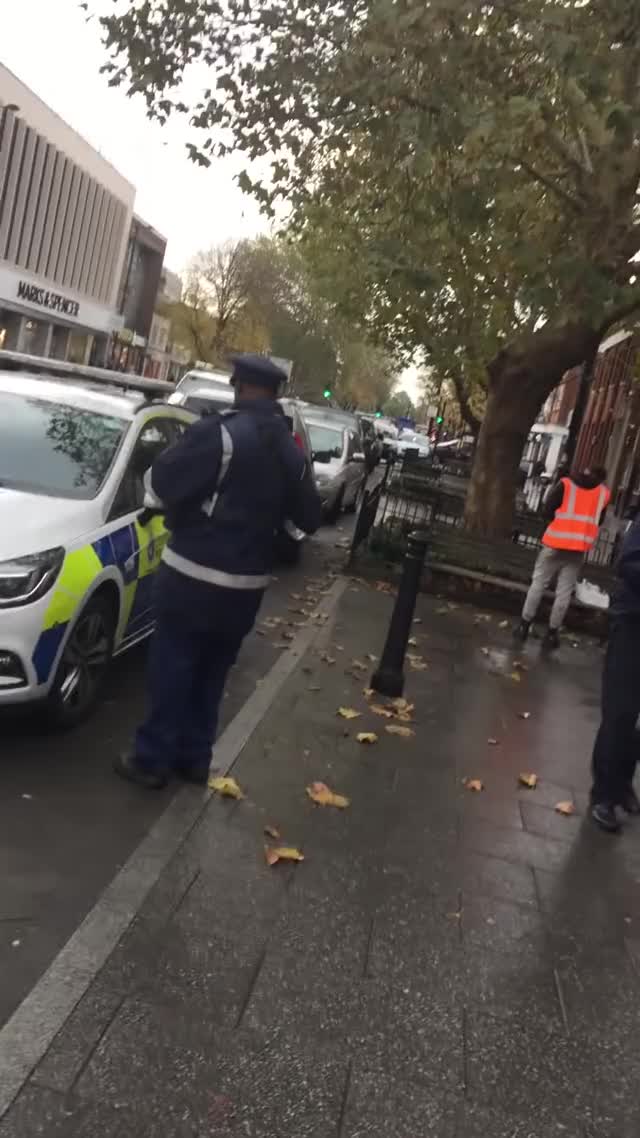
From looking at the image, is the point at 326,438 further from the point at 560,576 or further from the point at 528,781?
the point at 528,781

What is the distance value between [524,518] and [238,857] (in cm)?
1410

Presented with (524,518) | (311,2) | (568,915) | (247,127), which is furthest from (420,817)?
(524,518)

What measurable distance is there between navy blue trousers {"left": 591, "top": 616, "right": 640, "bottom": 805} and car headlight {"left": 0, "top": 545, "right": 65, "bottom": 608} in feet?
8.83

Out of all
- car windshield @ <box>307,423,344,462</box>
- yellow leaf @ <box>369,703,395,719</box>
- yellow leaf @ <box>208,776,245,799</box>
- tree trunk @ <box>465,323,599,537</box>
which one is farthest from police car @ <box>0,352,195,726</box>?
car windshield @ <box>307,423,344,462</box>

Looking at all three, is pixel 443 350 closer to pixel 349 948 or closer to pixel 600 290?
pixel 600 290

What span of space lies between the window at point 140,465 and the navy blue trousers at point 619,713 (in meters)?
2.48

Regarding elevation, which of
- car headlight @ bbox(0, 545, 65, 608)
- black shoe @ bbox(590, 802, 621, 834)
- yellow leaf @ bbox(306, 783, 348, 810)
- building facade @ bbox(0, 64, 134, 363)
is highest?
building facade @ bbox(0, 64, 134, 363)

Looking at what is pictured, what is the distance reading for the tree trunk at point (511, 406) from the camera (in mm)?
13820

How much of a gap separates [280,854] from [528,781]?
2.08 metres

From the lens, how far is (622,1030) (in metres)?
3.68

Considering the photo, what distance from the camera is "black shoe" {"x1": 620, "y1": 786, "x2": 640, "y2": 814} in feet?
19.0

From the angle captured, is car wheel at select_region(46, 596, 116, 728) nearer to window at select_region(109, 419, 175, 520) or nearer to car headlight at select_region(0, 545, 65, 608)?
car headlight at select_region(0, 545, 65, 608)

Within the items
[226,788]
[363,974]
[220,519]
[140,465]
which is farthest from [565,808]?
[140,465]

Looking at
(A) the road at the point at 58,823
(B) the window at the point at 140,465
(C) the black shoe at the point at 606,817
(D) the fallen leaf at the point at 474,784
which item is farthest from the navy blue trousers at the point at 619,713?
(B) the window at the point at 140,465
